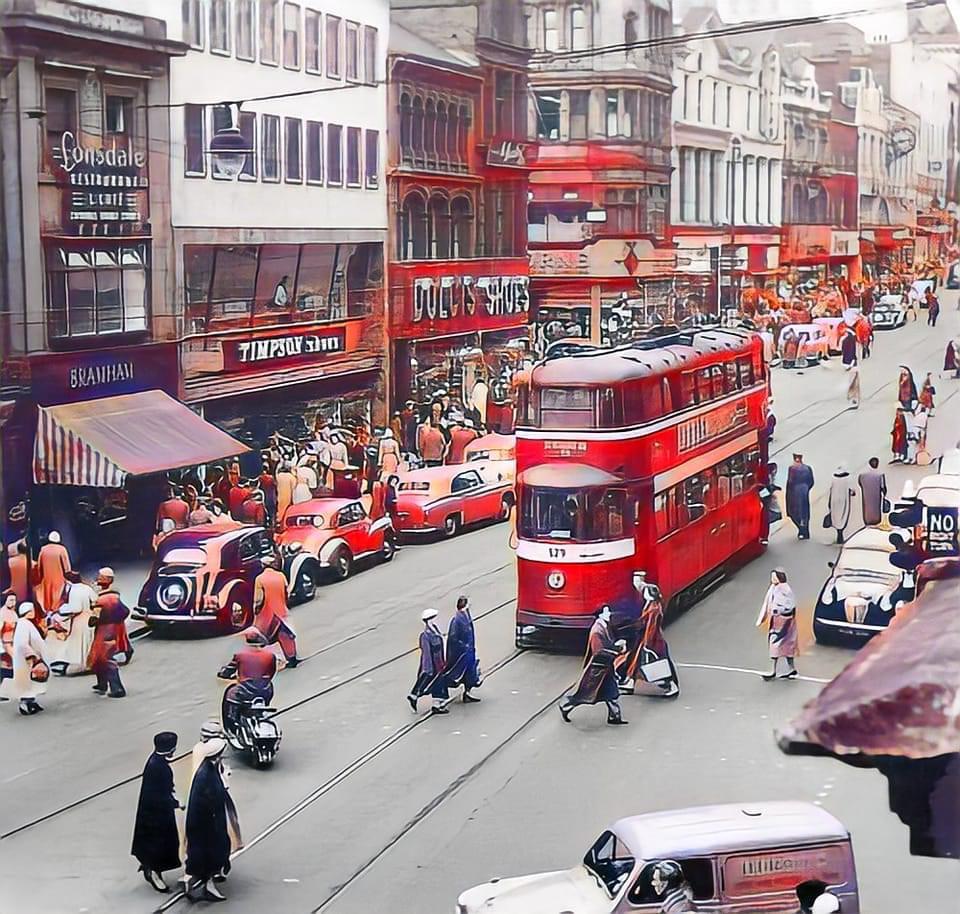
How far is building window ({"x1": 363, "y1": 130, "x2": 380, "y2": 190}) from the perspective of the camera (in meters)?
4.40

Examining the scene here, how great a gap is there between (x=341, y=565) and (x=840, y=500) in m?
1.30

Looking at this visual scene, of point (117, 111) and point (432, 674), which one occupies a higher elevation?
point (117, 111)

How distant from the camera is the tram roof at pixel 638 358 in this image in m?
4.00

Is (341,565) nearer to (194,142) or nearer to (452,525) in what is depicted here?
(452,525)

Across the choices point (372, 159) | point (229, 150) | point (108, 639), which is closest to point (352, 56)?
point (372, 159)

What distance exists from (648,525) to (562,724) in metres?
0.52

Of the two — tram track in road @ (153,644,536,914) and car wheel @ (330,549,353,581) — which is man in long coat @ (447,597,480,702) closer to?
tram track in road @ (153,644,536,914)

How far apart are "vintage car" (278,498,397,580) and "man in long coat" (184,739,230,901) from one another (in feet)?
2.22

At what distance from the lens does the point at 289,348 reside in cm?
451

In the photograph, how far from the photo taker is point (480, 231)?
4410mm

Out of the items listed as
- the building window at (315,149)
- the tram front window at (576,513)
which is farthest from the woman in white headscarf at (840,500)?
the building window at (315,149)

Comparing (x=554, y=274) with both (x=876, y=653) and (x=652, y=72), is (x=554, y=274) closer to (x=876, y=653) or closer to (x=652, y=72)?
(x=652, y=72)

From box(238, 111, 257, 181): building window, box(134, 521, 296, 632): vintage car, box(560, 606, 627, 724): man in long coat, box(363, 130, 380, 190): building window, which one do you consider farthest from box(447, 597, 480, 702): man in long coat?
box(238, 111, 257, 181): building window

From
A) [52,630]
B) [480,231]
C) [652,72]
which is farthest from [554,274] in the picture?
[52,630]
